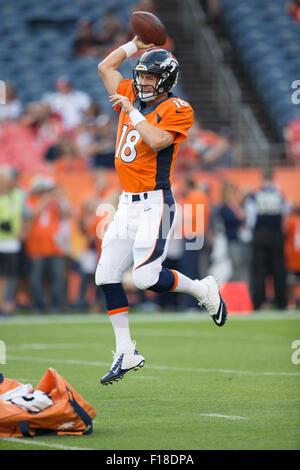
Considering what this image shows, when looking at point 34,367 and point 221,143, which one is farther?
point 221,143

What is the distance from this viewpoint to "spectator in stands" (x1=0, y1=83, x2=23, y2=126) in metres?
16.1

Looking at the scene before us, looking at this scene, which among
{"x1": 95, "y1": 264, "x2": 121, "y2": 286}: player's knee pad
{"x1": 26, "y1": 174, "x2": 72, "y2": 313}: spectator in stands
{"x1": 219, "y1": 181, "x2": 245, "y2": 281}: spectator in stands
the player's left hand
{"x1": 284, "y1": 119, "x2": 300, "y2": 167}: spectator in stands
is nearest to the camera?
the player's left hand

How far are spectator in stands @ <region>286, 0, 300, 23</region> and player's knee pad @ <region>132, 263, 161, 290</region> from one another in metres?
13.9

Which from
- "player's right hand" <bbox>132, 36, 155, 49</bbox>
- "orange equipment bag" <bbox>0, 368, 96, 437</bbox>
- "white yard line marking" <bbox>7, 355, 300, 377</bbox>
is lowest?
"white yard line marking" <bbox>7, 355, 300, 377</bbox>

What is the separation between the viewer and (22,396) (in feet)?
15.7

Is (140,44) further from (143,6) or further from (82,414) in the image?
(143,6)

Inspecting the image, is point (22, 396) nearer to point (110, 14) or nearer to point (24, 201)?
point (24, 201)

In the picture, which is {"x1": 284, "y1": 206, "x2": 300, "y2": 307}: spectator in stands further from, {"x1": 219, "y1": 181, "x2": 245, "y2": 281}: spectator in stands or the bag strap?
the bag strap

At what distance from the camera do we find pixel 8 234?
12602 millimetres

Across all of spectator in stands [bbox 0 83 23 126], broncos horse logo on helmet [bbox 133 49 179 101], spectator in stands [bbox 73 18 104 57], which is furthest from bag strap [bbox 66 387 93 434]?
spectator in stands [bbox 73 18 104 57]

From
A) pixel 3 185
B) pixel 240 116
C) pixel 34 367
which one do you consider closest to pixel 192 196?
pixel 3 185

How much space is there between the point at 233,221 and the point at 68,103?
4.85 meters

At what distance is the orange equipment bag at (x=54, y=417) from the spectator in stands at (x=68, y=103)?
12058 mm
